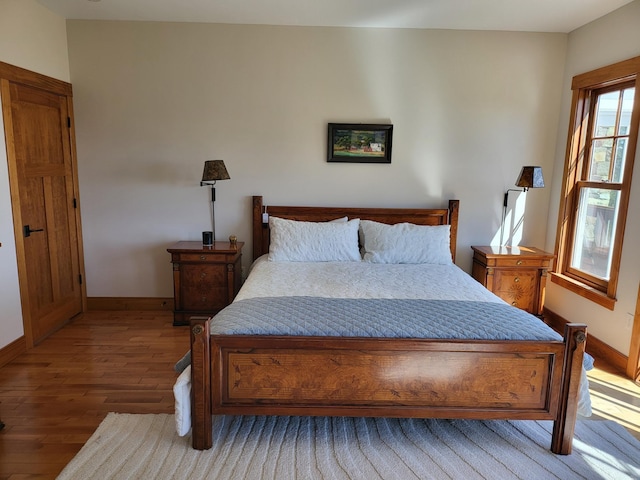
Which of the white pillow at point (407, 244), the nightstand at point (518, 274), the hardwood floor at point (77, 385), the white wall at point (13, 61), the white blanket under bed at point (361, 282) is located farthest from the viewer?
the nightstand at point (518, 274)

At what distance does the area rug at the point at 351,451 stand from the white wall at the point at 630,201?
1.04 meters

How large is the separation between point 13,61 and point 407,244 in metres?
3.27

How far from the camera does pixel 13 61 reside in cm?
306

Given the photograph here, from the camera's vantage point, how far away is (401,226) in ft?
12.3

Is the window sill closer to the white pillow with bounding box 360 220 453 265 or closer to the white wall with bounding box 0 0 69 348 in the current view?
the white pillow with bounding box 360 220 453 265

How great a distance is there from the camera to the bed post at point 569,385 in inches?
79.5

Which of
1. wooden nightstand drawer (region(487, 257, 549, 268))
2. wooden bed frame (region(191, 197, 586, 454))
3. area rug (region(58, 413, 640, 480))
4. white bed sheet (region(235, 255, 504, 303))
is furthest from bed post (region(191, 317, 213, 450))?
wooden nightstand drawer (region(487, 257, 549, 268))

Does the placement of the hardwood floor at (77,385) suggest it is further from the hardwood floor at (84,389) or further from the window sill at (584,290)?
the window sill at (584,290)

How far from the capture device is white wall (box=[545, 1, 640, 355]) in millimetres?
3037

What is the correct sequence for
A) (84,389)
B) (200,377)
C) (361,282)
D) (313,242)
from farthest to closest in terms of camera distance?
(313,242), (361,282), (84,389), (200,377)

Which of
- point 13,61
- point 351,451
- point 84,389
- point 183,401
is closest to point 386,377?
point 351,451

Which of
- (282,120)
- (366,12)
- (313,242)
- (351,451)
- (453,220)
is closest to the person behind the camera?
(351,451)

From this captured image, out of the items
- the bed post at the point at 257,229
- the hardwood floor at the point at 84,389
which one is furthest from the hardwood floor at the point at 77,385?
the bed post at the point at 257,229

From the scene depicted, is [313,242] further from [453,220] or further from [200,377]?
[200,377]
